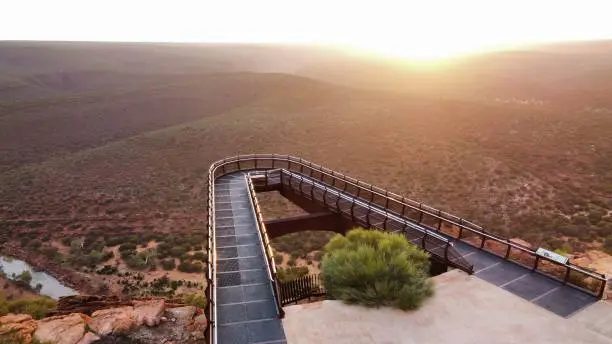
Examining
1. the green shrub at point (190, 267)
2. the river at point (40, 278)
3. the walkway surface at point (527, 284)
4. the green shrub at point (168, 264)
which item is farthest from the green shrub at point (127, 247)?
the walkway surface at point (527, 284)

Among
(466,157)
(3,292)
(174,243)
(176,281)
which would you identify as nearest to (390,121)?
(466,157)

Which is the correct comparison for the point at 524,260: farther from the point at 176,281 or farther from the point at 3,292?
the point at 3,292

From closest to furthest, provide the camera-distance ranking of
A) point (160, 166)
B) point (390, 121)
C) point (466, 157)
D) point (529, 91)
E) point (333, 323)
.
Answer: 1. point (333, 323)
2. point (466, 157)
3. point (160, 166)
4. point (390, 121)
5. point (529, 91)

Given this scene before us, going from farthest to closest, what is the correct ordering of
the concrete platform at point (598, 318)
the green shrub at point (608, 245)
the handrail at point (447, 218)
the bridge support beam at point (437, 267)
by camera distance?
1. the green shrub at point (608, 245)
2. the bridge support beam at point (437, 267)
3. the handrail at point (447, 218)
4. the concrete platform at point (598, 318)

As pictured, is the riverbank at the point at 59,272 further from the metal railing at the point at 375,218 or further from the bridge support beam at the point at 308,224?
the metal railing at the point at 375,218

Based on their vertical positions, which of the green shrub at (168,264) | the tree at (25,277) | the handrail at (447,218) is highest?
the handrail at (447,218)

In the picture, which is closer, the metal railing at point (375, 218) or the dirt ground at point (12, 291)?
the metal railing at point (375, 218)
